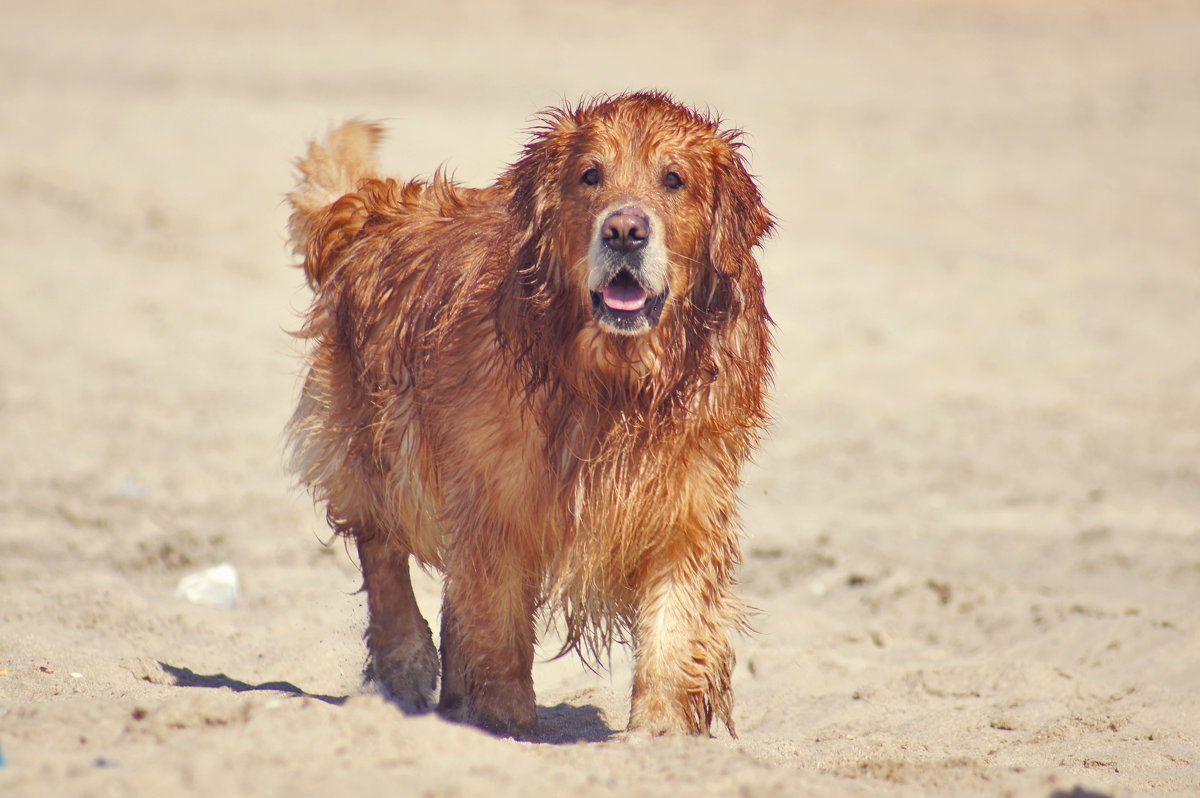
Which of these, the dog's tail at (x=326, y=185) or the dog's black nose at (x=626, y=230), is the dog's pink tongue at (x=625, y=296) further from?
the dog's tail at (x=326, y=185)

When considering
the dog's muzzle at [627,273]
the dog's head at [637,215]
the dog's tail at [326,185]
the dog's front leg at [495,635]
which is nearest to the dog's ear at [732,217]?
the dog's head at [637,215]

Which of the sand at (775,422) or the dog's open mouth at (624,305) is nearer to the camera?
the sand at (775,422)

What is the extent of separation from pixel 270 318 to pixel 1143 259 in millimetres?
8394

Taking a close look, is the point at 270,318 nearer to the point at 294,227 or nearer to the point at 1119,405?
the point at 294,227

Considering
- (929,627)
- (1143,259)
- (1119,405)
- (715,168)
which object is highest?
(1143,259)

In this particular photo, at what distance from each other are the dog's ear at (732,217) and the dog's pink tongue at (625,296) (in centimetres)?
31

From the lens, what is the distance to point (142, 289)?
11.1m

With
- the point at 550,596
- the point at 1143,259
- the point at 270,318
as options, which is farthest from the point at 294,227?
the point at 1143,259

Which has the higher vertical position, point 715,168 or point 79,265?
point 79,265

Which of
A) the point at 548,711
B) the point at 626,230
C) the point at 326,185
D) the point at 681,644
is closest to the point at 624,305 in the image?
the point at 626,230

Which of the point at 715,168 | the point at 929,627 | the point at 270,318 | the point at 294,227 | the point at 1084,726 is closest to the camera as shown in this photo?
the point at 715,168

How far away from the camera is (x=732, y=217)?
4102mm

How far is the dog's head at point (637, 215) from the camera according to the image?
12.7 feet

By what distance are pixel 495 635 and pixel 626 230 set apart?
4.61ft
